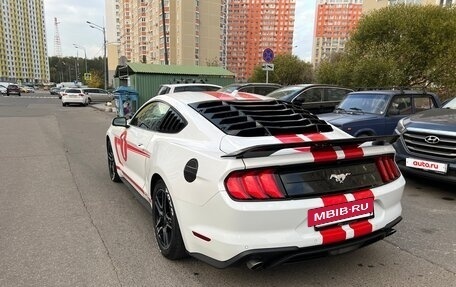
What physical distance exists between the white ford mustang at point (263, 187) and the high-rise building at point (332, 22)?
300ft

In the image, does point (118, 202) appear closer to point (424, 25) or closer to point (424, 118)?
point (424, 118)

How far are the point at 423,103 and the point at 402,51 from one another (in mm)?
10398

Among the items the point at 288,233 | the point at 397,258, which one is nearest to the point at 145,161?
the point at 288,233

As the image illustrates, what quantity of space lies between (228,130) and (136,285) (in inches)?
56.9

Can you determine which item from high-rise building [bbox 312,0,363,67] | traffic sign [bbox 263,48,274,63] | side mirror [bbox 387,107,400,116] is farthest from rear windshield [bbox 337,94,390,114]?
high-rise building [bbox 312,0,363,67]

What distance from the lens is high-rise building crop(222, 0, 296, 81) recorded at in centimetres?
11144

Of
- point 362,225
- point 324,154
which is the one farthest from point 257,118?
point 362,225

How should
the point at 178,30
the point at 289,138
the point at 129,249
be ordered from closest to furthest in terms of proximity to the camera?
1. the point at 289,138
2. the point at 129,249
3. the point at 178,30

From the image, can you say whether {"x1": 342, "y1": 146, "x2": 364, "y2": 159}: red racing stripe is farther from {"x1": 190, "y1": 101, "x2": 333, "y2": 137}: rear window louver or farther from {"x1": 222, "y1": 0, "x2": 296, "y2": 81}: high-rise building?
{"x1": 222, "y1": 0, "x2": 296, "y2": 81}: high-rise building

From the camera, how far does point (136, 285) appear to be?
2854 mm

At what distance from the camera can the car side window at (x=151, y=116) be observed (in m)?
3.93

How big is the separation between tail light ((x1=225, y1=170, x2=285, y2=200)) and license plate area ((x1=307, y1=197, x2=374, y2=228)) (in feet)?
0.95

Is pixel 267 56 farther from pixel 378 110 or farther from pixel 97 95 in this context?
pixel 97 95

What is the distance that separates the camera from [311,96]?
1099 cm
